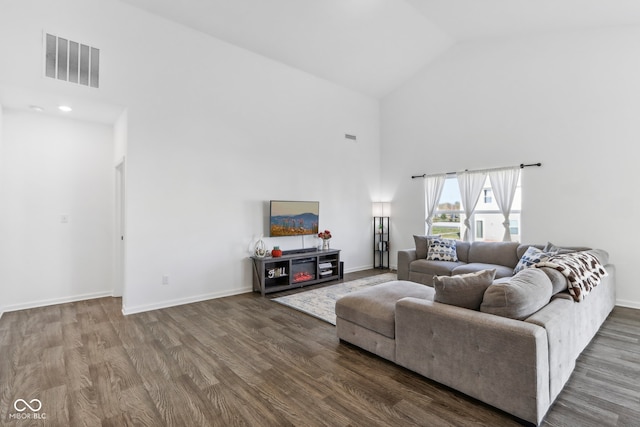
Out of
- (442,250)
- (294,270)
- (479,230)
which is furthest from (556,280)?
(294,270)

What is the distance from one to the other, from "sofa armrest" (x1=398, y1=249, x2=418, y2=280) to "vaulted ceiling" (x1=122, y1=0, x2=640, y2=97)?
3.62m

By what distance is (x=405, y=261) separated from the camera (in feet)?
17.7

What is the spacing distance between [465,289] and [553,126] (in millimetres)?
4033

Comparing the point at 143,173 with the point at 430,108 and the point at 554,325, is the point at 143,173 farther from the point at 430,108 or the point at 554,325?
the point at 430,108

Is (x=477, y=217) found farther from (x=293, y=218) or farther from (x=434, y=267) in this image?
(x=293, y=218)

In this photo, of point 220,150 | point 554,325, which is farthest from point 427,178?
point 554,325

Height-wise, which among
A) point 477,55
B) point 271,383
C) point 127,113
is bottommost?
point 271,383

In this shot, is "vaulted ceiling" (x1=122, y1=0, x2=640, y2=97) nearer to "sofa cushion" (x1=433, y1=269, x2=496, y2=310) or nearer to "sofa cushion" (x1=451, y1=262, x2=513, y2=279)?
"sofa cushion" (x1=451, y1=262, x2=513, y2=279)

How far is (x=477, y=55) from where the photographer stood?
5602 millimetres

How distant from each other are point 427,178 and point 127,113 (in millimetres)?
5254

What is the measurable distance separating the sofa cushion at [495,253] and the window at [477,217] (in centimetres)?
56

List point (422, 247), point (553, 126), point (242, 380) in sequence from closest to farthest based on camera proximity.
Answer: point (242, 380), point (553, 126), point (422, 247)

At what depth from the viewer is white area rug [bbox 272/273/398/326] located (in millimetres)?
3927

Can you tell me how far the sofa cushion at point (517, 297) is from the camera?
204cm
